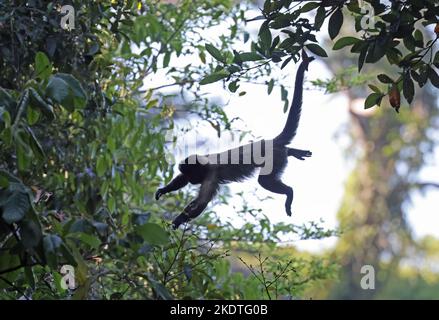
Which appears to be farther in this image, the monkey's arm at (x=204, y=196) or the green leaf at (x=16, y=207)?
the monkey's arm at (x=204, y=196)

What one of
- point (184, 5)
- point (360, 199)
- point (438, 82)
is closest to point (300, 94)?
point (438, 82)

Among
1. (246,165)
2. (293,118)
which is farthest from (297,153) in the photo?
(246,165)

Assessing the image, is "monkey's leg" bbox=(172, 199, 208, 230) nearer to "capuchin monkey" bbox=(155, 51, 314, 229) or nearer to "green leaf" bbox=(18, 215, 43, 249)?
"capuchin monkey" bbox=(155, 51, 314, 229)

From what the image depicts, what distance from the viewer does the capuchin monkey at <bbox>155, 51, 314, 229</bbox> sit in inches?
94.4

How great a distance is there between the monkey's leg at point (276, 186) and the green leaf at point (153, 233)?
39.4 inches

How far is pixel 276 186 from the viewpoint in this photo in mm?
2742

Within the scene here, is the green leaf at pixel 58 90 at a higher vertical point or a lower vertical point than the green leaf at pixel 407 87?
lower

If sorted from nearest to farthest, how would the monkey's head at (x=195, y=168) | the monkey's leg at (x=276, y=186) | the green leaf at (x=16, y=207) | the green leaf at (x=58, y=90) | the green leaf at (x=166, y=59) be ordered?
the green leaf at (x=16, y=207)
the green leaf at (x=58, y=90)
the monkey's head at (x=195, y=168)
the monkey's leg at (x=276, y=186)
the green leaf at (x=166, y=59)

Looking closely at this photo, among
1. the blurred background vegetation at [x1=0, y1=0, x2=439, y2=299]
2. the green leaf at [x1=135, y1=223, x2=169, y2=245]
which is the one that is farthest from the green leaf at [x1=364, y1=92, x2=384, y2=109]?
the green leaf at [x1=135, y1=223, x2=169, y2=245]

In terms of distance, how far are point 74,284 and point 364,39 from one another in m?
1.09

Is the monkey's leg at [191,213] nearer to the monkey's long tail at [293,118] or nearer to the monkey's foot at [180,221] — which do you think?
the monkey's foot at [180,221]

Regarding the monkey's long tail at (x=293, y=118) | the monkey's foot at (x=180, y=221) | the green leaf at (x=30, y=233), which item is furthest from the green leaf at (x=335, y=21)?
the green leaf at (x=30, y=233)

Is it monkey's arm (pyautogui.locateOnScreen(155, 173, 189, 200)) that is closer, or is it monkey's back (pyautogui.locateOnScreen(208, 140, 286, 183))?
monkey's back (pyautogui.locateOnScreen(208, 140, 286, 183))

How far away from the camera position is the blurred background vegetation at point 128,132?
177cm
